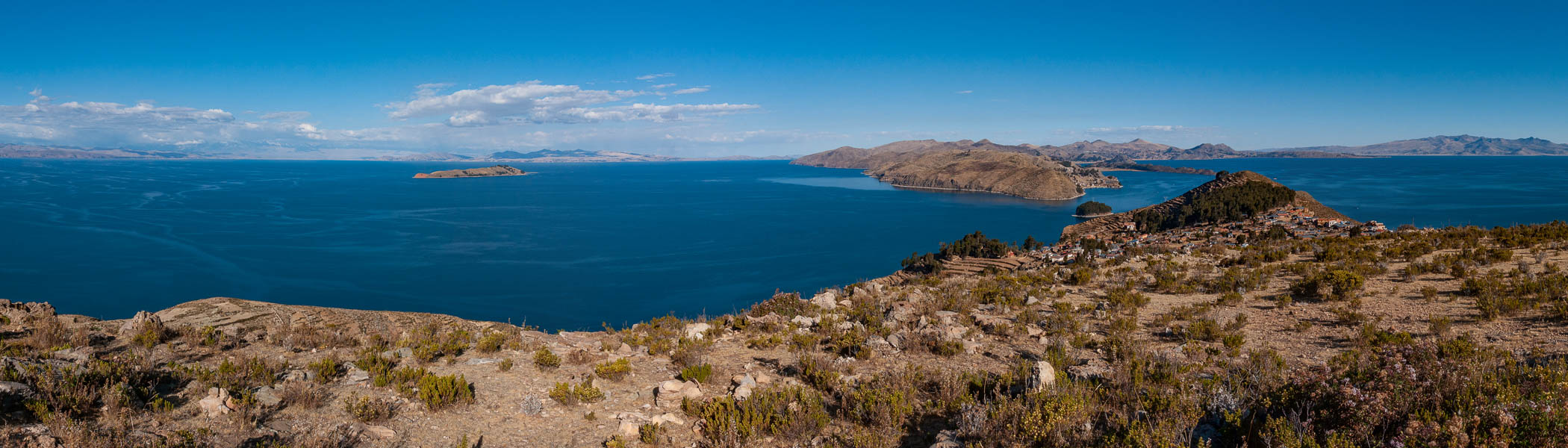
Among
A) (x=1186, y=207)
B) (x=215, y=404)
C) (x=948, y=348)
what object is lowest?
(x=1186, y=207)

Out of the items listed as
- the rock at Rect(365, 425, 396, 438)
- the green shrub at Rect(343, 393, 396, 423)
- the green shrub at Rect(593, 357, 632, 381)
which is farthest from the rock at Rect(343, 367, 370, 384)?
the green shrub at Rect(593, 357, 632, 381)

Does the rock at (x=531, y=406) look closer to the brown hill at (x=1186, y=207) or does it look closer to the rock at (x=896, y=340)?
the rock at (x=896, y=340)

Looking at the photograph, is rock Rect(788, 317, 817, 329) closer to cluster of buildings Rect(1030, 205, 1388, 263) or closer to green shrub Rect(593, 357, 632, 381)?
green shrub Rect(593, 357, 632, 381)

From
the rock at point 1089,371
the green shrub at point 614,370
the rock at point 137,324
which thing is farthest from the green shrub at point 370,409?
the rock at point 1089,371

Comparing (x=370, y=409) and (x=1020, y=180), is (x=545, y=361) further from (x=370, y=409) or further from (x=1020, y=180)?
(x=1020, y=180)

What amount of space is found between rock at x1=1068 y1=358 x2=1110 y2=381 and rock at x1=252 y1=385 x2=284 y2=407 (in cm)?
1034

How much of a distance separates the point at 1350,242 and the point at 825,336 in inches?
791

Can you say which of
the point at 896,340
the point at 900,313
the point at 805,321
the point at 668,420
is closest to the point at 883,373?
the point at 896,340

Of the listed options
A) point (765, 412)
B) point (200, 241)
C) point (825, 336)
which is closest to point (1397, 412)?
point (765, 412)

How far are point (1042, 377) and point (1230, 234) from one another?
4442 centimetres

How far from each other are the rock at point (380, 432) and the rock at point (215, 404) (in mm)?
1742

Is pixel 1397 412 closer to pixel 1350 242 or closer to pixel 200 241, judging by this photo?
pixel 1350 242

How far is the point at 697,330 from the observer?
1357cm

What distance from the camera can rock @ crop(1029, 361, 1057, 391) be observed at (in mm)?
7922
